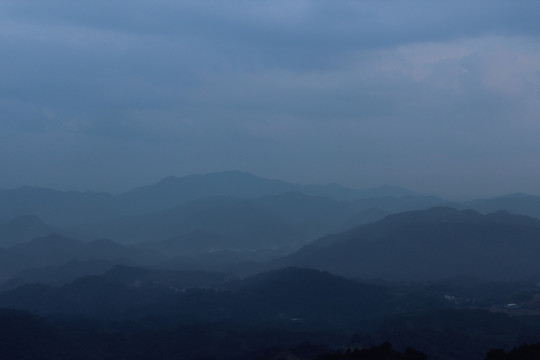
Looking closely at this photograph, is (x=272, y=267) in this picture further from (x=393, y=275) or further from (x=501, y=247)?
(x=501, y=247)

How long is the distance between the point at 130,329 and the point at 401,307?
1651 inches

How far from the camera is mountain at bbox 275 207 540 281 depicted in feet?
482

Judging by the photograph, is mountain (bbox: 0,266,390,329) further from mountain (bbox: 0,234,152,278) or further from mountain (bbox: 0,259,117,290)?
mountain (bbox: 0,234,152,278)

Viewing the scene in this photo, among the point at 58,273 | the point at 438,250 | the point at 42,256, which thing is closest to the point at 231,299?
the point at 58,273

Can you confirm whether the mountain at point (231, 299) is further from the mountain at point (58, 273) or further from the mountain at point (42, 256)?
the mountain at point (42, 256)

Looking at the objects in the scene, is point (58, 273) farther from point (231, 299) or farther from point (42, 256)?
point (231, 299)

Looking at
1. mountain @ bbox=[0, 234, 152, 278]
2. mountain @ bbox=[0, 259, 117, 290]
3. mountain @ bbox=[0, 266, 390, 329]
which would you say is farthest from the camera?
mountain @ bbox=[0, 234, 152, 278]

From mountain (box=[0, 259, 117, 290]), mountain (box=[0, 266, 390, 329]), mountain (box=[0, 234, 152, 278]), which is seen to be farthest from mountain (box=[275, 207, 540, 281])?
mountain (box=[0, 234, 152, 278])

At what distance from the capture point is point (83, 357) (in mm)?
72062

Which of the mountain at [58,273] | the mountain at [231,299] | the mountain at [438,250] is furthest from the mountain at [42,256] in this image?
the mountain at [438,250]

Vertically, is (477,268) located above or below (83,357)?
above

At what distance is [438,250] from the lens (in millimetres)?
159375

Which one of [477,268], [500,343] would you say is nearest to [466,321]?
[500,343]

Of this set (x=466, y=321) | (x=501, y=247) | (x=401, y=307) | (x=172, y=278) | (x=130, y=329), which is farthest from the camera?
(x=501, y=247)
